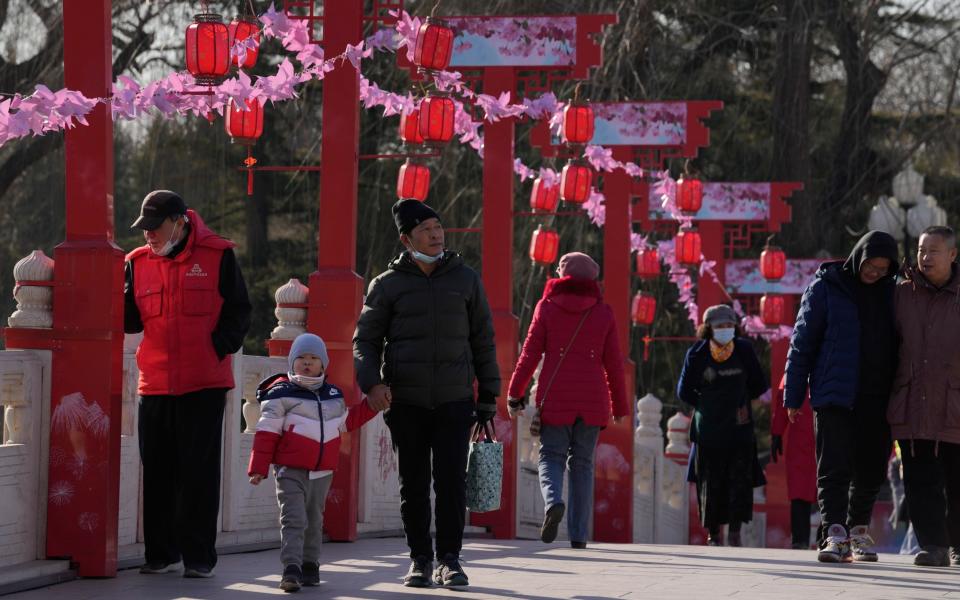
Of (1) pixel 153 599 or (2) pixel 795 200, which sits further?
(2) pixel 795 200

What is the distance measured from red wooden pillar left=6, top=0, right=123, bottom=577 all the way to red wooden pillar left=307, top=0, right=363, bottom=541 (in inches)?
107

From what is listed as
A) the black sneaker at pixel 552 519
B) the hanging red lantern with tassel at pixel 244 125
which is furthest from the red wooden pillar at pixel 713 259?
the black sneaker at pixel 552 519

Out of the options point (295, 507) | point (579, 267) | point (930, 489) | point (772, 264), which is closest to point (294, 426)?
point (295, 507)

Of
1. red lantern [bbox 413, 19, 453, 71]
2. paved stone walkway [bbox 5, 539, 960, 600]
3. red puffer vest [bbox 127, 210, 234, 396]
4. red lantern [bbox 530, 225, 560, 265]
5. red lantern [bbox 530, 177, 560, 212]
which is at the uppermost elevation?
red lantern [bbox 413, 19, 453, 71]

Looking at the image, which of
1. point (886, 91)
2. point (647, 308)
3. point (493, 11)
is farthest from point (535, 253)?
point (886, 91)

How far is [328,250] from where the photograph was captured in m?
11.3

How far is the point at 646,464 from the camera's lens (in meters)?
19.7

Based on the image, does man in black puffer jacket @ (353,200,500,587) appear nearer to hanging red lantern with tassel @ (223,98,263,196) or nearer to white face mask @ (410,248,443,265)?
white face mask @ (410,248,443,265)

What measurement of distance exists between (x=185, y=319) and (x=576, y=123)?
7.82 m

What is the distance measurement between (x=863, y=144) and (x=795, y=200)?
4.33 ft

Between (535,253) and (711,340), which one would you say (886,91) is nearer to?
(535,253)

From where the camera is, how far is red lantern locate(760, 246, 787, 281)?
2477 centimetres

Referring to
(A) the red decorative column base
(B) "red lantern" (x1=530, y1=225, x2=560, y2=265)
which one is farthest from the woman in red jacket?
(B) "red lantern" (x1=530, y1=225, x2=560, y2=265)

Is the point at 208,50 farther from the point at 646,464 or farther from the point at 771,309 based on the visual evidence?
the point at 771,309
